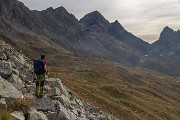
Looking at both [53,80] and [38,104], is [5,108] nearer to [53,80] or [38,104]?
[38,104]

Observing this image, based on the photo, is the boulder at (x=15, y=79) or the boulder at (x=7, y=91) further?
the boulder at (x=15, y=79)

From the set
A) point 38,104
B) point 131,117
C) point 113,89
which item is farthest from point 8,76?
point 113,89

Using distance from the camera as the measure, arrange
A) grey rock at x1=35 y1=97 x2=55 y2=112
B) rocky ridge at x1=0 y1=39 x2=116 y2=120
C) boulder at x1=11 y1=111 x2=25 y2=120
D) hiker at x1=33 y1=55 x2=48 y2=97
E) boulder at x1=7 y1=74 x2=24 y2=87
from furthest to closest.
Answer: boulder at x1=7 y1=74 x2=24 y2=87 < hiker at x1=33 y1=55 x2=48 y2=97 < grey rock at x1=35 y1=97 x2=55 y2=112 < rocky ridge at x1=0 y1=39 x2=116 y2=120 < boulder at x1=11 y1=111 x2=25 y2=120

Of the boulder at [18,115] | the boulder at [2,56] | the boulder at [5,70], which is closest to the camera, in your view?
the boulder at [18,115]

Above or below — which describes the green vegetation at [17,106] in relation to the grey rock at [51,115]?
above

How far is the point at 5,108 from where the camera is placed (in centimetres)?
1939

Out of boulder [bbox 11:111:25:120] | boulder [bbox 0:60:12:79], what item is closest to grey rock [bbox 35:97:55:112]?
boulder [bbox 11:111:25:120]

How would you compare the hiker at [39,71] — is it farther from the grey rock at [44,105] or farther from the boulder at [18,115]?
the boulder at [18,115]

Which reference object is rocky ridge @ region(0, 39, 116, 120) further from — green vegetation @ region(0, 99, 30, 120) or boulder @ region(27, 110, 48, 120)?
green vegetation @ region(0, 99, 30, 120)

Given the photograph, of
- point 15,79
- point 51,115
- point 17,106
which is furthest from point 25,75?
point 17,106

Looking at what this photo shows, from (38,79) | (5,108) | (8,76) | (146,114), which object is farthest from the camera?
(146,114)

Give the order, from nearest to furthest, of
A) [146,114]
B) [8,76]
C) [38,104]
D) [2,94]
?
1. [2,94]
2. [38,104]
3. [8,76]
4. [146,114]

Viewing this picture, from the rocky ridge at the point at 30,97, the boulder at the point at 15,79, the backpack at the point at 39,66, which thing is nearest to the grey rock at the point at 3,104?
the rocky ridge at the point at 30,97

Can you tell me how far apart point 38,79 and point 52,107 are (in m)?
2.51
